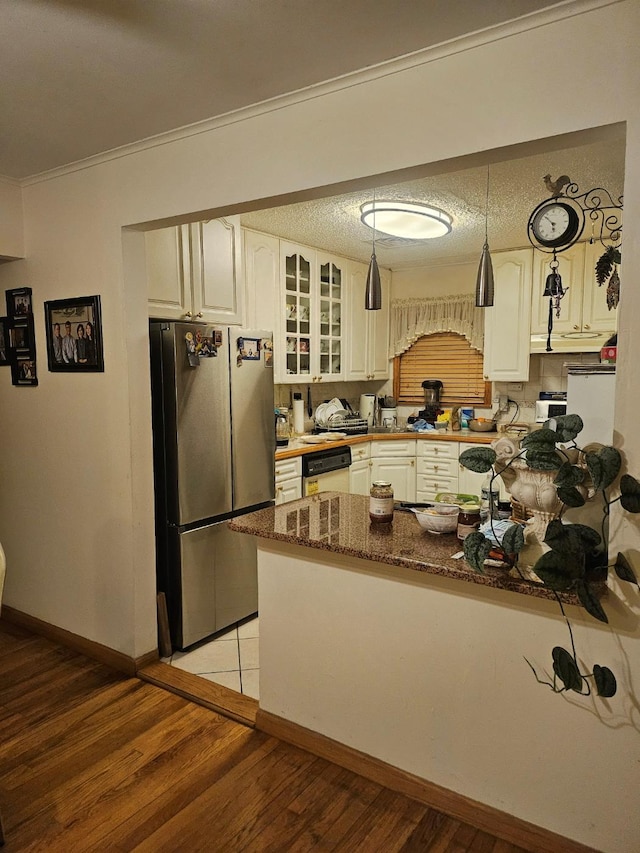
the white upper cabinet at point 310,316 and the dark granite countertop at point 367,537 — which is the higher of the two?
the white upper cabinet at point 310,316

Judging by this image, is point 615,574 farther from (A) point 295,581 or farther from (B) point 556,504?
(A) point 295,581

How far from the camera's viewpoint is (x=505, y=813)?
1819mm

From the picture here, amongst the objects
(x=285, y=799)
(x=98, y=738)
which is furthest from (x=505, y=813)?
(x=98, y=738)

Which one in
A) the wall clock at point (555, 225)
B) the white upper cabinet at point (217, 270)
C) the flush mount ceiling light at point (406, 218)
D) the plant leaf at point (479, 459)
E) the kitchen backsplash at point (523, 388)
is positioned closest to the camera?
the plant leaf at point (479, 459)

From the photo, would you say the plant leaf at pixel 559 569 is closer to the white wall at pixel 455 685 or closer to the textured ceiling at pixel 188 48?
the white wall at pixel 455 685

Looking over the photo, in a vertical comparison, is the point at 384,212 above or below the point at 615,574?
above

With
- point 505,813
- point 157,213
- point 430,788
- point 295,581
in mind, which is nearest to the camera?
point 505,813

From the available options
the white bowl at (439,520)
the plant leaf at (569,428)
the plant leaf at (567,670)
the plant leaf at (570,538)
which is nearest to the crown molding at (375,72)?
the plant leaf at (569,428)

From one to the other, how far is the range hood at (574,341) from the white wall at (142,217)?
10.2ft

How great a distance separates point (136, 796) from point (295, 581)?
2.97ft

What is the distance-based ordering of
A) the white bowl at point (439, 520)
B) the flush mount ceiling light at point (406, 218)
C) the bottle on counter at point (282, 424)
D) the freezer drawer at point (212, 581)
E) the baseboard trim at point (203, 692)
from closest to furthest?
the white bowl at point (439, 520) < the baseboard trim at point (203, 692) < the freezer drawer at point (212, 581) < the flush mount ceiling light at point (406, 218) < the bottle on counter at point (282, 424)

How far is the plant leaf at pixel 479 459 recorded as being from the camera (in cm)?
165

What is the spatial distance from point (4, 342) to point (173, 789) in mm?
2426

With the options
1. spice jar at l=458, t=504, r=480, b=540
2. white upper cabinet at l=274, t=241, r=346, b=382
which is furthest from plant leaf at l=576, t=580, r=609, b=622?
white upper cabinet at l=274, t=241, r=346, b=382
